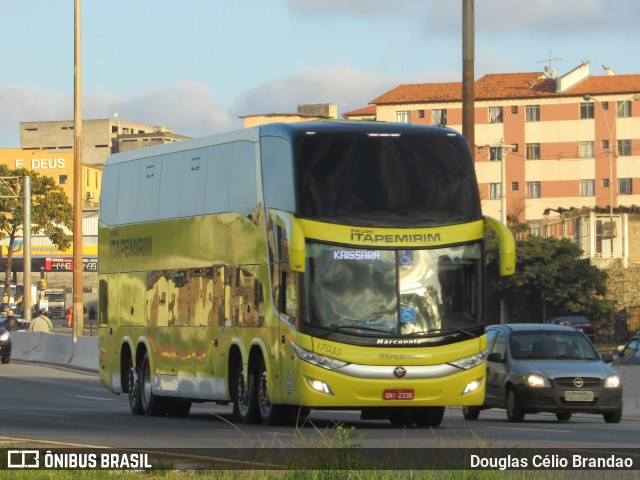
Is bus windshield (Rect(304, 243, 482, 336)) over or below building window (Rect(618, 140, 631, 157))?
below

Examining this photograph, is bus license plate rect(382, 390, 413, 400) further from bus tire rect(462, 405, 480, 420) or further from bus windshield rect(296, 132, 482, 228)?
bus tire rect(462, 405, 480, 420)

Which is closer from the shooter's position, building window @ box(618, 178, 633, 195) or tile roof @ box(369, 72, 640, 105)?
building window @ box(618, 178, 633, 195)

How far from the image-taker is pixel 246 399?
20844mm

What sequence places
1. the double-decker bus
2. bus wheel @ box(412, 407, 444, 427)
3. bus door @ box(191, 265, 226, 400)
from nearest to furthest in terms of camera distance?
the double-decker bus
bus wheel @ box(412, 407, 444, 427)
bus door @ box(191, 265, 226, 400)

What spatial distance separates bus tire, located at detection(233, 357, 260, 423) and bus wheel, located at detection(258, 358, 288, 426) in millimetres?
117

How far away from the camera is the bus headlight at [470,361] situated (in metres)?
19.2

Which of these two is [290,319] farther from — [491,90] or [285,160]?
[491,90]

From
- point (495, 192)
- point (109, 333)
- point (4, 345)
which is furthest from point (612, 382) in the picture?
point (495, 192)

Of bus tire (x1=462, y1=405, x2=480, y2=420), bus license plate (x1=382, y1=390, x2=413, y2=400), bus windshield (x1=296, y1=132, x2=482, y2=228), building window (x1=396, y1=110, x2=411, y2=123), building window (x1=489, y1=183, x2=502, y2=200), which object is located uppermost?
building window (x1=396, y1=110, x2=411, y2=123)

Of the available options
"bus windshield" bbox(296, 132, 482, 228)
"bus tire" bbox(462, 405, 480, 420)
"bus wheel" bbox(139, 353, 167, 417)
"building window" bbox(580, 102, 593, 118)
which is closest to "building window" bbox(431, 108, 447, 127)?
"building window" bbox(580, 102, 593, 118)

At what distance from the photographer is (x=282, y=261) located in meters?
19.4

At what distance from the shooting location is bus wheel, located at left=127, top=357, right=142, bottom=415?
2517cm

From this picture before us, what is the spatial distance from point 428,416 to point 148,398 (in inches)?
235

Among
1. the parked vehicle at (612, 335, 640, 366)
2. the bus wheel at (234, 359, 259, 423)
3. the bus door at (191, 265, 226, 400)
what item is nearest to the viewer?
the bus wheel at (234, 359, 259, 423)
